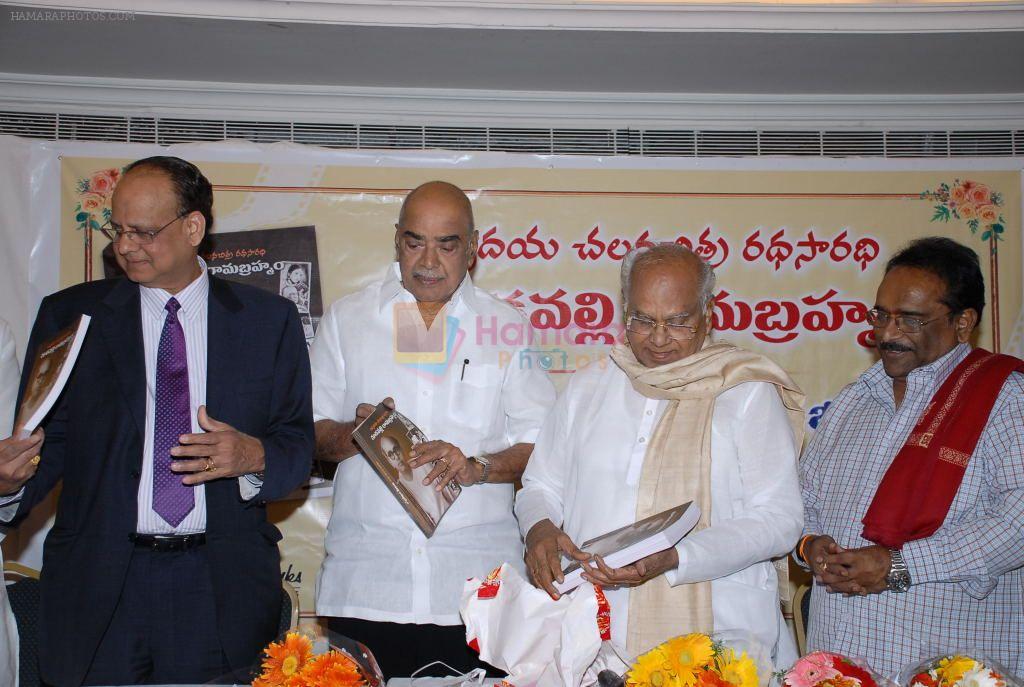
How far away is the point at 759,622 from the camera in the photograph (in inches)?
93.6

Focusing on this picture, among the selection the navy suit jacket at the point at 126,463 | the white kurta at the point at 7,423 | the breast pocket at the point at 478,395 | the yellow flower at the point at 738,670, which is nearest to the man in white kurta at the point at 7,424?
the white kurta at the point at 7,423

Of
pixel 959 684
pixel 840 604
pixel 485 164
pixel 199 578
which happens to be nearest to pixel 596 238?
pixel 485 164

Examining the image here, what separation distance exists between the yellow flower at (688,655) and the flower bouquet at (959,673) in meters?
0.42

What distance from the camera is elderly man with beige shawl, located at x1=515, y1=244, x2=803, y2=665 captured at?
2328mm

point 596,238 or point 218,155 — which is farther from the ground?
point 218,155

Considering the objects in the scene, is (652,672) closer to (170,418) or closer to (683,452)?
(683,452)

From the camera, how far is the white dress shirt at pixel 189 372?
2398mm

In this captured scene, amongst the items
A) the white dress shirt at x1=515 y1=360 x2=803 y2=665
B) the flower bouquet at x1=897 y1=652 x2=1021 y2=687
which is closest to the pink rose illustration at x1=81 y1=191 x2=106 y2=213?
the white dress shirt at x1=515 y1=360 x2=803 y2=665

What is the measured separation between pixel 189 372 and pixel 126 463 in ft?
0.94

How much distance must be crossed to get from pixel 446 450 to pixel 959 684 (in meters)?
1.45

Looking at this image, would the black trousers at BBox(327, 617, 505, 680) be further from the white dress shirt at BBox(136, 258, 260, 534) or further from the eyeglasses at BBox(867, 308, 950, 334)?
the eyeglasses at BBox(867, 308, 950, 334)

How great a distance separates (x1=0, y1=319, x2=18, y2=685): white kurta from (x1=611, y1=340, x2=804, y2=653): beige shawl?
162 cm

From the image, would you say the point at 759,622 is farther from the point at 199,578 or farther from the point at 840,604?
the point at 199,578

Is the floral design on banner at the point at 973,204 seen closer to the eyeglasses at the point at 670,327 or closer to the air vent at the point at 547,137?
the air vent at the point at 547,137
